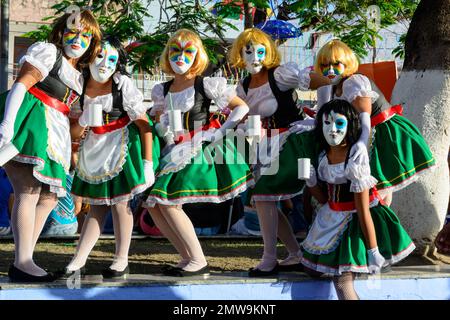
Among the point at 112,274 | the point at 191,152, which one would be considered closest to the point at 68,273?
the point at 112,274

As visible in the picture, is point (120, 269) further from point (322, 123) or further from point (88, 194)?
point (322, 123)

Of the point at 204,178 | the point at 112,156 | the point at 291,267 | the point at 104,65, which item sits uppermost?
the point at 104,65

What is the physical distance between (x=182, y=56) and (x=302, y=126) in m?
0.82

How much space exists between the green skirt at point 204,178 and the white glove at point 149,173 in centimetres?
6

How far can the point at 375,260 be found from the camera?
4379 mm

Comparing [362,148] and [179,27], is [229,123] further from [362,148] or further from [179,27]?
[179,27]

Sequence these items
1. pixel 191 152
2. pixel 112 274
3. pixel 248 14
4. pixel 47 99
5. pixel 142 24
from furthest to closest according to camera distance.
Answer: pixel 248 14 → pixel 142 24 → pixel 191 152 → pixel 112 274 → pixel 47 99

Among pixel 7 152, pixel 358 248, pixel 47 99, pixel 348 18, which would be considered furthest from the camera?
pixel 348 18

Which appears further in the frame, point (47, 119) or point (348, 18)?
point (348, 18)

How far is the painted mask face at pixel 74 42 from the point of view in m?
4.64

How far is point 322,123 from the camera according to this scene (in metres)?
4.61

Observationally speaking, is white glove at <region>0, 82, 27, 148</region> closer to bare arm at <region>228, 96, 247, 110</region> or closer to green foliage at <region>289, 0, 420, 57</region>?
bare arm at <region>228, 96, 247, 110</region>

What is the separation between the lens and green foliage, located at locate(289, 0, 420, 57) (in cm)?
1025

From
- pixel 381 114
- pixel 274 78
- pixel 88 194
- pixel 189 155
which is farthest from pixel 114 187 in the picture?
pixel 381 114
